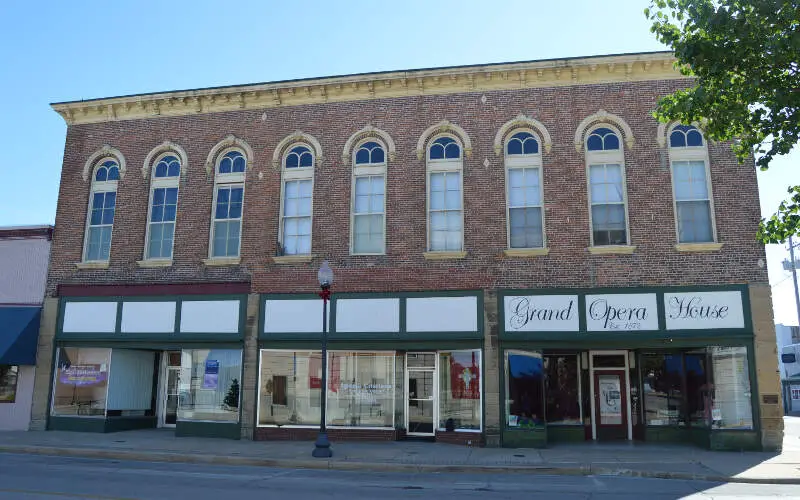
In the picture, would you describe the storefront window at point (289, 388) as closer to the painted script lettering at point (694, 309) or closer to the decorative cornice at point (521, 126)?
the decorative cornice at point (521, 126)

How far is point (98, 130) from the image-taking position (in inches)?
824

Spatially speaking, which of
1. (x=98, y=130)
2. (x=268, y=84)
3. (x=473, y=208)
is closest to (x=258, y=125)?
(x=268, y=84)

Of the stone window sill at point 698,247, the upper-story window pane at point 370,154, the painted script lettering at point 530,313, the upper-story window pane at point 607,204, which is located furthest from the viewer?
the upper-story window pane at point 370,154

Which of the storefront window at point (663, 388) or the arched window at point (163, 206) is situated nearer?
the storefront window at point (663, 388)

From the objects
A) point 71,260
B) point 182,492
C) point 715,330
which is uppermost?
point 71,260

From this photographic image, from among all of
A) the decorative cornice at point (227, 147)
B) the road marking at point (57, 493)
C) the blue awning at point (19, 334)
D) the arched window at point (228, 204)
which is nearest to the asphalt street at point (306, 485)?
the road marking at point (57, 493)

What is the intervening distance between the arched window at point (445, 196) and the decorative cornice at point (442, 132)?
168mm

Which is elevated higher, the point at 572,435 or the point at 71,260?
the point at 71,260

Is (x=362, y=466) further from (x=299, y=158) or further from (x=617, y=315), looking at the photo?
(x=299, y=158)

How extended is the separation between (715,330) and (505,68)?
8.77 m

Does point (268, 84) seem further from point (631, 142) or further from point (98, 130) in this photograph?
point (631, 142)

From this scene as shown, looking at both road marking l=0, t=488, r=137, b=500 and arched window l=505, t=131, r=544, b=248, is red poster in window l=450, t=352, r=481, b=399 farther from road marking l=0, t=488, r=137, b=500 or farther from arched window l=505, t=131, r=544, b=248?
road marking l=0, t=488, r=137, b=500

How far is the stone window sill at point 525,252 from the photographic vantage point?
1709 centimetres

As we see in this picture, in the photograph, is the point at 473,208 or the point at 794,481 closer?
the point at 794,481
